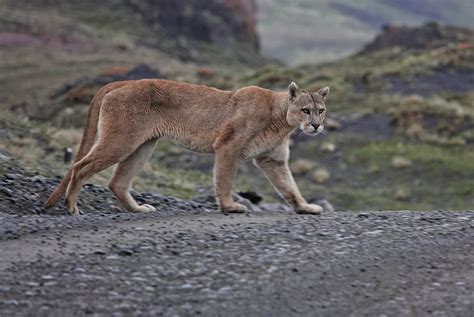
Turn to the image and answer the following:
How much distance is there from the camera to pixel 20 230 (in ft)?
32.0

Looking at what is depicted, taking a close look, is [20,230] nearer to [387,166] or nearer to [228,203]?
[228,203]

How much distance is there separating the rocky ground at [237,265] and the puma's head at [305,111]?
4.33ft

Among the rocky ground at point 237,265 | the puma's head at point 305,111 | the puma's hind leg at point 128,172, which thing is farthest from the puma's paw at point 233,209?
the puma's head at point 305,111

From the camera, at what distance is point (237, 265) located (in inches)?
342

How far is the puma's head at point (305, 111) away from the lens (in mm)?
12016

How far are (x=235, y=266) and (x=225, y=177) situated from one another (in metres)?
3.16

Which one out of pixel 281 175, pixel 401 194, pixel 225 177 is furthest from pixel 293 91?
pixel 401 194

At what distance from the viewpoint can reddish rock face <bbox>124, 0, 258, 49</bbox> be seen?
7338cm

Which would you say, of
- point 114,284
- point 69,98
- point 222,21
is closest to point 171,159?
point 69,98

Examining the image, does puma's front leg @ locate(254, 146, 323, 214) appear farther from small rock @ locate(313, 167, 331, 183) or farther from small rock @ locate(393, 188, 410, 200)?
small rock @ locate(313, 167, 331, 183)

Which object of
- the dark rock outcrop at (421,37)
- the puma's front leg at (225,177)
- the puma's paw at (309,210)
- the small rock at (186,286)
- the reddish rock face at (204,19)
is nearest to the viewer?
the small rock at (186,286)

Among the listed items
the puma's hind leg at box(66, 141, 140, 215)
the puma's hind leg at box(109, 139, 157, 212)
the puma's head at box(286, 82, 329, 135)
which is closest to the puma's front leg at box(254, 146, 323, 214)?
the puma's head at box(286, 82, 329, 135)

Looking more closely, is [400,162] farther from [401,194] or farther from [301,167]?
[301,167]

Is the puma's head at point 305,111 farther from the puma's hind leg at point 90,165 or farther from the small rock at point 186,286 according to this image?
the small rock at point 186,286
